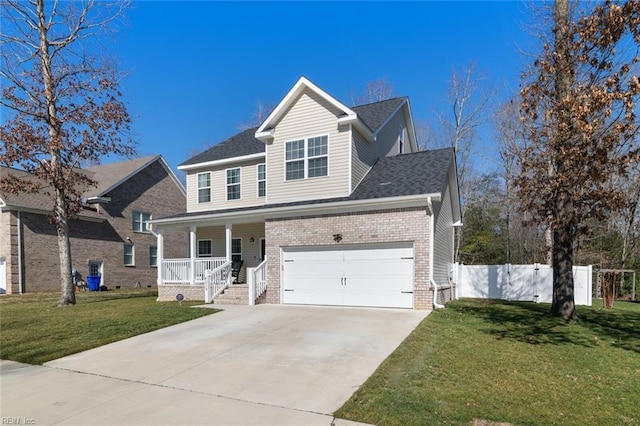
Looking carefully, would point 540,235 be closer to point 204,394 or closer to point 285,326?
point 285,326

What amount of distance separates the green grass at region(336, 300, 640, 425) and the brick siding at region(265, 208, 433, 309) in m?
2.11

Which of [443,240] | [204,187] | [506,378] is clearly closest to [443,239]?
[443,240]

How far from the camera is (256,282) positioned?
13.0 m

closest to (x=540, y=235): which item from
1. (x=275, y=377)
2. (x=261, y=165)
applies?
(x=261, y=165)

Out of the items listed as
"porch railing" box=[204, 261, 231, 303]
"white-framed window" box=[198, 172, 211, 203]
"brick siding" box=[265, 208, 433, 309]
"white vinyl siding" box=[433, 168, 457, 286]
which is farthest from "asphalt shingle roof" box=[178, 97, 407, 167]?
"porch railing" box=[204, 261, 231, 303]

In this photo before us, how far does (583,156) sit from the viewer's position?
7.16 metres

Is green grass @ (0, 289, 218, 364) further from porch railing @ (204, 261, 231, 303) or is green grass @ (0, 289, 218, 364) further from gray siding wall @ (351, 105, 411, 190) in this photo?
gray siding wall @ (351, 105, 411, 190)

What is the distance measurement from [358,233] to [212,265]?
688 cm

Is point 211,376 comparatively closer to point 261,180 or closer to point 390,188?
point 390,188

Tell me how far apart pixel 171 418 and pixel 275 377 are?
1.66 m

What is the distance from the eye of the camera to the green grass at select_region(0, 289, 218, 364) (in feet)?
23.8

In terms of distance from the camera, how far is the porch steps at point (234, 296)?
13234mm

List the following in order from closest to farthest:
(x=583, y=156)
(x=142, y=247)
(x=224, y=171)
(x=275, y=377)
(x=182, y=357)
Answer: (x=275, y=377) → (x=182, y=357) → (x=583, y=156) → (x=224, y=171) → (x=142, y=247)

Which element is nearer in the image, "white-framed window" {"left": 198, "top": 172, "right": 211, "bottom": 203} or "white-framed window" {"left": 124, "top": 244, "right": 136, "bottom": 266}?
"white-framed window" {"left": 198, "top": 172, "right": 211, "bottom": 203}
